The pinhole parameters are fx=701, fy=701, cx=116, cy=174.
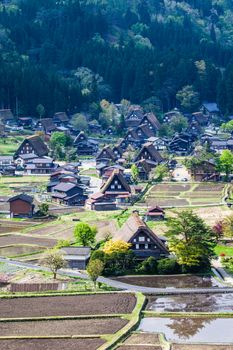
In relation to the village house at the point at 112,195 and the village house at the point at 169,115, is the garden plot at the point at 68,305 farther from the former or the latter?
the village house at the point at 169,115

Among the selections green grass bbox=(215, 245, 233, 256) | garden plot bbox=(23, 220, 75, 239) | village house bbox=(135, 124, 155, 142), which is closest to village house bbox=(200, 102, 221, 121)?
village house bbox=(135, 124, 155, 142)

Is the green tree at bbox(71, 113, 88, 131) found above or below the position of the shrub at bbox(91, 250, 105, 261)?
above

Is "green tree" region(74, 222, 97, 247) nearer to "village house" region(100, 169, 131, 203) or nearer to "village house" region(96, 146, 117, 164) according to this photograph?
"village house" region(100, 169, 131, 203)

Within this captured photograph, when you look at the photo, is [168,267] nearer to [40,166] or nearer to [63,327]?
[63,327]

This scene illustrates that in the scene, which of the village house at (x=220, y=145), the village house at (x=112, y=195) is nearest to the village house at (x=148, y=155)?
the village house at (x=220, y=145)

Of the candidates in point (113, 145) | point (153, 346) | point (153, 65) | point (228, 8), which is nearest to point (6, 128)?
point (113, 145)

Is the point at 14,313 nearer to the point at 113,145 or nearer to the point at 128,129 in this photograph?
the point at 113,145

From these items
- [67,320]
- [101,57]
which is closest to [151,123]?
[101,57]
